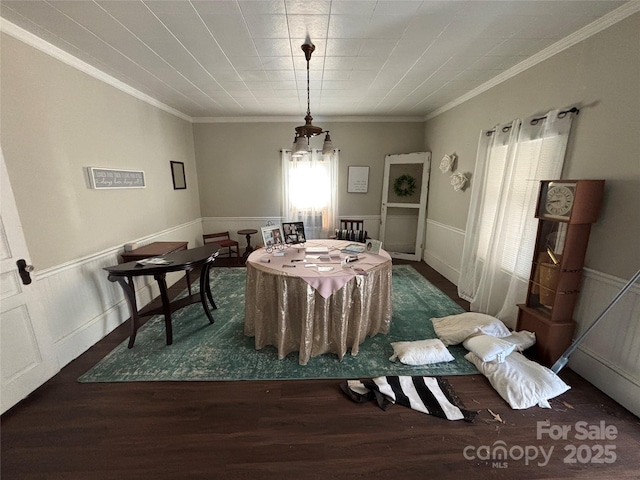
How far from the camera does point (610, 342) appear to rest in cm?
180

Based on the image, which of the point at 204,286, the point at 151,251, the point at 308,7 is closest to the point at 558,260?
the point at 308,7

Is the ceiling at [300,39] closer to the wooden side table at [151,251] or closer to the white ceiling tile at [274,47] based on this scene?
the white ceiling tile at [274,47]

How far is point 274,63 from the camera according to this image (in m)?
2.45

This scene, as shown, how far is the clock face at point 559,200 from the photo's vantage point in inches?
71.2

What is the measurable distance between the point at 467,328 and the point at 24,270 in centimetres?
357

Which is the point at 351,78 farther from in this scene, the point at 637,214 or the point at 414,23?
the point at 637,214

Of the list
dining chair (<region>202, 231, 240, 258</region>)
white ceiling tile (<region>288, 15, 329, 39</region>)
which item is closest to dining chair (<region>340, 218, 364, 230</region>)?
dining chair (<region>202, 231, 240, 258</region>)

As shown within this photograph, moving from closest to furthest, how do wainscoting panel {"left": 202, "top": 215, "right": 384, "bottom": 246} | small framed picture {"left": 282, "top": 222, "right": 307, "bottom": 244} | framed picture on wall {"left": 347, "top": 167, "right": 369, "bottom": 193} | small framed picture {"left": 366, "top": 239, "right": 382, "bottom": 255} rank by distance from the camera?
small framed picture {"left": 366, "top": 239, "right": 382, "bottom": 255}
small framed picture {"left": 282, "top": 222, "right": 307, "bottom": 244}
framed picture on wall {"left": 347, "top": 167, "right": 369, "bottom": 193}
wainscoting panel {"left": 202, "top": 215, "right": 384, "bottom": 246}

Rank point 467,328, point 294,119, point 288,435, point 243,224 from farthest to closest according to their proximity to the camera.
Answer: point 243,224, point 294,119, point 467,328, point 288,435

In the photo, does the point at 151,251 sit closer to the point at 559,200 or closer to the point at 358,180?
the point at 358,180

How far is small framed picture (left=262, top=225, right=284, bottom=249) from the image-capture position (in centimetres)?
262

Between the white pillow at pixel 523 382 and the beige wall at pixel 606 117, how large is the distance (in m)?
0.87

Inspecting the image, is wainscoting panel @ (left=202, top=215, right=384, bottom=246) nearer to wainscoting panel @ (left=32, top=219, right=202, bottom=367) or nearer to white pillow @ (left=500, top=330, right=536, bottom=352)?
wainscoting panel @ (left=32, top=219, right=202, bottom=367)

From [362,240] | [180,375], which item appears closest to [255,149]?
[362,240]
